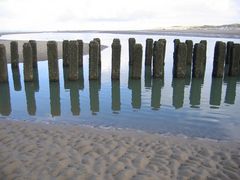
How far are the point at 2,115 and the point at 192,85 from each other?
6.37 m

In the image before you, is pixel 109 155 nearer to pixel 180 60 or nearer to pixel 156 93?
pixel 156 93

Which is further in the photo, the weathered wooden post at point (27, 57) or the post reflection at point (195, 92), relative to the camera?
the weathered wooden post at point (27, 57)

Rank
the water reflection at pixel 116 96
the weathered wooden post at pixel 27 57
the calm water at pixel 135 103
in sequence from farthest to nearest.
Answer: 1. the weathered wooden post at pixel 27 57
2. the water reflection at pixel 116 96
3. the calm water at pixel 135 103

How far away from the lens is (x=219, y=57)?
11.6m

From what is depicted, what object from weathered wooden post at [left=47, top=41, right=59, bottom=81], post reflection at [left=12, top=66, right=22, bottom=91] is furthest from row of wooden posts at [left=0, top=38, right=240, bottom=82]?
post reflection at [left=12, top=66, right=22, bottom=91]

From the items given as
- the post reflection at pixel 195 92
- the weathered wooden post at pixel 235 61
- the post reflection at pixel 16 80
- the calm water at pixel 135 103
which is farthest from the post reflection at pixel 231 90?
the post reflection at pixel 16 80

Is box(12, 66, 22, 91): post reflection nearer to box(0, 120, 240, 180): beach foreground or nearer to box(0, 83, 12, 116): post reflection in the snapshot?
box(0, 83, 12, 116): post reflection

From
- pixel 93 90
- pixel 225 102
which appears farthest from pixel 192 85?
pixel 93 90

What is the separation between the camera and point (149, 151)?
5.31 meters

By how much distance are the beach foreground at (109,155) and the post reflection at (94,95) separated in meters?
2.12

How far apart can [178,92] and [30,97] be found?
460cm

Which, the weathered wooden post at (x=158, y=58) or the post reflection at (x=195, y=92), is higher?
the weathered wooden post at (x=158, y=58)

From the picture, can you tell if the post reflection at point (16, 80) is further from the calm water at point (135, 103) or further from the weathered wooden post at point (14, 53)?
the weathered wooden post at point (14, 53)

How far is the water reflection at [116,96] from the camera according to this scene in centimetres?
877
